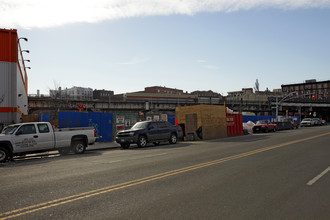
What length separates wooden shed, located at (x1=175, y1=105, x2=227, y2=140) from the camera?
25.7 m

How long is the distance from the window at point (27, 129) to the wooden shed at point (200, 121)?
582 inches

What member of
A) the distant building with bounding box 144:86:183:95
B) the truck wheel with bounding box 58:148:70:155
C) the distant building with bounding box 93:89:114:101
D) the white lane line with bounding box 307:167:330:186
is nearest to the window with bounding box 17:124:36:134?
the truck wheel with bounding box 58:148:70:155

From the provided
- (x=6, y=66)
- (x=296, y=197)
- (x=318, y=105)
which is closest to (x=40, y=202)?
(x=296, y=197)

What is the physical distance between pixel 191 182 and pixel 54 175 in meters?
4.48

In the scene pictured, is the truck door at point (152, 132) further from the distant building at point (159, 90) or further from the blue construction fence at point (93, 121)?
the distant building at point (159, 90)

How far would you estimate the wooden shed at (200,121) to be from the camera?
2572cm

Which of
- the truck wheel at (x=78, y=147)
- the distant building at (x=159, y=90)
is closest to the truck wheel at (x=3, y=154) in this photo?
the truck wheel at (x=78, y=147)

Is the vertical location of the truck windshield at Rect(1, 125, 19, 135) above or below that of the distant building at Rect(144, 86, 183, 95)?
below

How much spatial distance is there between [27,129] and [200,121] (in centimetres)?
1564

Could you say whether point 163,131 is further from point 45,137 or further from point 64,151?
point 45,137

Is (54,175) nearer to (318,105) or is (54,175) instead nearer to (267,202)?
(267,202)

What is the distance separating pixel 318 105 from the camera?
97625 millimetres

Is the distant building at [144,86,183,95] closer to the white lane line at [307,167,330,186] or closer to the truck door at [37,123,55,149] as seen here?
the truck door at [37,123,55,149]

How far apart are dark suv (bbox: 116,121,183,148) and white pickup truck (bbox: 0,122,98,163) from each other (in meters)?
3.10
